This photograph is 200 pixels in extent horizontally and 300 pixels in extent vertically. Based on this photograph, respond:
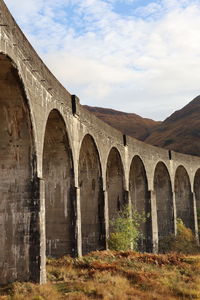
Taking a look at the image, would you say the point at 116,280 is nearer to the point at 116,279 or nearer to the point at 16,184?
the point at 116,279

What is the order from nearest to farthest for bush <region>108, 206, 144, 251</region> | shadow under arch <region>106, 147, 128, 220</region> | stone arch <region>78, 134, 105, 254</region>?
stone arch <region>78, 134, 105, 254</region>, bush <region>108, 206, 144, 251</region>, shadow under arch <region>106, 147, 128, 220</region>

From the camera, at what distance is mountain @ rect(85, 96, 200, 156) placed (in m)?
65.4

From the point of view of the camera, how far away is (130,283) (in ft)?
39.7

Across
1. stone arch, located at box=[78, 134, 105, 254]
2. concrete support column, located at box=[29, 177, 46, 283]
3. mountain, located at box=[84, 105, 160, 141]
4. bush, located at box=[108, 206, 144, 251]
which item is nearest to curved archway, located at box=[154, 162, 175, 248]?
bush, located at box=[108, 206, 144, 251]

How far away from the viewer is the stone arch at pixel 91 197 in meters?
20.5

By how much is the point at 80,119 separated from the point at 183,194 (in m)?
20.8

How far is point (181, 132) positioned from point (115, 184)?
159 ft

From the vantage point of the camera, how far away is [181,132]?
7050 cm

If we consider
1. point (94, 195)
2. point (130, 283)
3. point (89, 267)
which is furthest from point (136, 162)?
point (130, 283)

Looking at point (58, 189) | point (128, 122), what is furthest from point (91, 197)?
point (128, 122)

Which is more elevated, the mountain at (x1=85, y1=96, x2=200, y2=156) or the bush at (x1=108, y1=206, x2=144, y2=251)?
the mountain at (x1=85, y1=96, x2=200, y2=156)

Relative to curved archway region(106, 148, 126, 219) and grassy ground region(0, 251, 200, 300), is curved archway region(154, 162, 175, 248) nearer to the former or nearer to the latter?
curved archway region(106, 148, 126, 219)

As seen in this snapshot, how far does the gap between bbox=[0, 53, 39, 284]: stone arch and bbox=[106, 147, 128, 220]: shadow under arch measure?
12201 mm

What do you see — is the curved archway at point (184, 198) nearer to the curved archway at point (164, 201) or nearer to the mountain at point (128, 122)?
the curved archway at point (164, 201)
